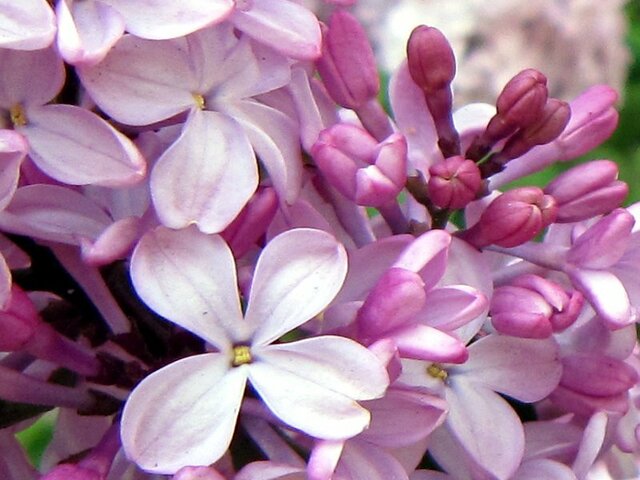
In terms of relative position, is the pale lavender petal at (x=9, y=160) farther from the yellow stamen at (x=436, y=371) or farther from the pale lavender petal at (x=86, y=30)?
the yellow stamen at (x=436, y=371)

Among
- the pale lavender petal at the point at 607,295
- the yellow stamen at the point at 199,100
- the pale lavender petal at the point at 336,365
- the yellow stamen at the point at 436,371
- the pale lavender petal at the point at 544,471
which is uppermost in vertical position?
the yellow stamen at the point at 199,100

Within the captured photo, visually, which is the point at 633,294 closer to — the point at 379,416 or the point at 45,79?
the point at 379,416

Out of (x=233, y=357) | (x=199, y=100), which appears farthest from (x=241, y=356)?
(x=199, y=100)

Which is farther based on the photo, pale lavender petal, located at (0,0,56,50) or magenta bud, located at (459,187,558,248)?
magenta bud, located at (459,187,558,248)

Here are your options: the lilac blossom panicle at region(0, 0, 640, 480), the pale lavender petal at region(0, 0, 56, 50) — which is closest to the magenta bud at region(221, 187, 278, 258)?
the lilac blossom panicle at region(0, 0, 640, 480)

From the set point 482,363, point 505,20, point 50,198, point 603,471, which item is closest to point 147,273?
point 50,198

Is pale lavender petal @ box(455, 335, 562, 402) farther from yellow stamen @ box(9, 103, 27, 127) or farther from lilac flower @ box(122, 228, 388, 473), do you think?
yellow stamen @ box(9, 103, 27, 127)

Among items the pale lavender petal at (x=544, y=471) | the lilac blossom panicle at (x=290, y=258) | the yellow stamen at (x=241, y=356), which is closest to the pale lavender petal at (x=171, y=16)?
the lilac blossom panicle at (x=290, y=258)

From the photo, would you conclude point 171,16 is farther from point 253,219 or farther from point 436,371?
point 436,371
